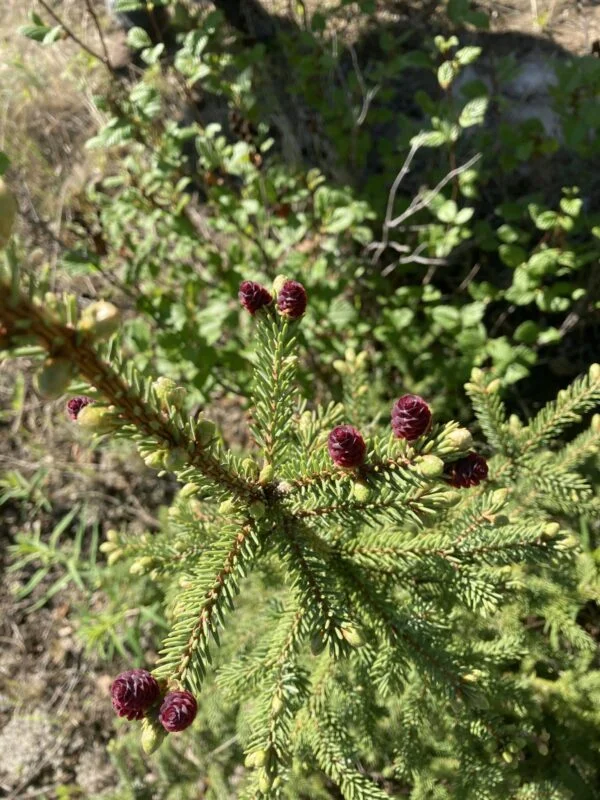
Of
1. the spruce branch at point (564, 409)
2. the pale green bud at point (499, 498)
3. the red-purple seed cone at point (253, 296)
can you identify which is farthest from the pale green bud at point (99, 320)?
the spruce branch at point (564, 409)

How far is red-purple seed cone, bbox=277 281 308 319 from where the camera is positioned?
94cm

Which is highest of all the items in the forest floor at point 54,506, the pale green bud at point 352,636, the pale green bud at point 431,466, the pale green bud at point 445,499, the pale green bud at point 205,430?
the pale green bud at point 205,430

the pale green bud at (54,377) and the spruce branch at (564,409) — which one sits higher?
the pale green bud at (54,377)

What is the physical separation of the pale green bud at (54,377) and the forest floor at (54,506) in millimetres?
1910

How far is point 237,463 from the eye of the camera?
0.98m

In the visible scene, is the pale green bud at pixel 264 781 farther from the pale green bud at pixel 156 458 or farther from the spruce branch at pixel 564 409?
the spruce branch at pixel 564 409

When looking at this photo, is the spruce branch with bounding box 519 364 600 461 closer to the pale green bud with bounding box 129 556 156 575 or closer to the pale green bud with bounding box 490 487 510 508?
the pale green bud with bounding box 490 487 510 508

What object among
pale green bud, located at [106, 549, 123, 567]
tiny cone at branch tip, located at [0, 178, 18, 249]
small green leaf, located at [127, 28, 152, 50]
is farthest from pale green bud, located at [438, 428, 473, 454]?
small green leaf, located at [127, 28, 152, 50]

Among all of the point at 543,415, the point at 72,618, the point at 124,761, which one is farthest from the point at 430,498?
the point at 72,618

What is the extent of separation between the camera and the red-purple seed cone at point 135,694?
0.81m

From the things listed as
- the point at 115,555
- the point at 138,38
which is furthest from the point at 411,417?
the point at 138,38

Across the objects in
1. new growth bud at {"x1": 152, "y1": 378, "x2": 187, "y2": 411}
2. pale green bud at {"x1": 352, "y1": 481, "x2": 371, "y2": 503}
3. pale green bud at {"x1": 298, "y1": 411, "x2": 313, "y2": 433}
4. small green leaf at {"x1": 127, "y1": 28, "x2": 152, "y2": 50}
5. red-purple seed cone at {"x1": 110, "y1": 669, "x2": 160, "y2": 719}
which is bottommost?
red-purple seed cone at {"x1": 110, "y1": 669, "x2": 160, "y2": 719}

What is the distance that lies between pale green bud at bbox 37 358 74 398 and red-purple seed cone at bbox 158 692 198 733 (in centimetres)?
46

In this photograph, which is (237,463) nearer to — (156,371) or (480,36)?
(156,371)
